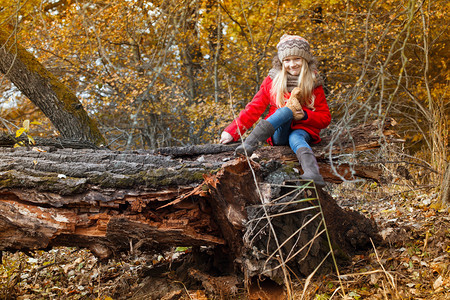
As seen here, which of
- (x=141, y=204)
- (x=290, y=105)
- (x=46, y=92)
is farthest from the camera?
(x=46, y=92)

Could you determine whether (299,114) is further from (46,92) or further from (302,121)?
(46,92)

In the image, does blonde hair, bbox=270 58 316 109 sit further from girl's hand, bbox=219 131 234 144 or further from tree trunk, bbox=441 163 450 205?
tree trunk, bbox=441 163 450 205

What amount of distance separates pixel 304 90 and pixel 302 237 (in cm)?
150

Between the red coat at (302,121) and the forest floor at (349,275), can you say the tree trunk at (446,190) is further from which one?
the red coat at (302,121)

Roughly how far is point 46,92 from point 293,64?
312 cm

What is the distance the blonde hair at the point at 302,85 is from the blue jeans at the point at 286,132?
0.33m

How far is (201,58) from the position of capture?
8.89 m

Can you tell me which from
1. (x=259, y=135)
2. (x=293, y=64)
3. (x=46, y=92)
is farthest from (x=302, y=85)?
(x=46, y=92)

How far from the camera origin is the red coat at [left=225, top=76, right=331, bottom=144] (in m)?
3.37

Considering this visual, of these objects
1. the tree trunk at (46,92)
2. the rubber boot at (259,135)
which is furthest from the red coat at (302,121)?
the tree trunk at (46,92)

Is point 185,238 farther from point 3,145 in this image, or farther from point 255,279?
point 3,145

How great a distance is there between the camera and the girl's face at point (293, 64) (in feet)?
11.7

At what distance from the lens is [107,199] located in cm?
250

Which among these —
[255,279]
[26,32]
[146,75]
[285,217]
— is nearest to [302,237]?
[285,217]
